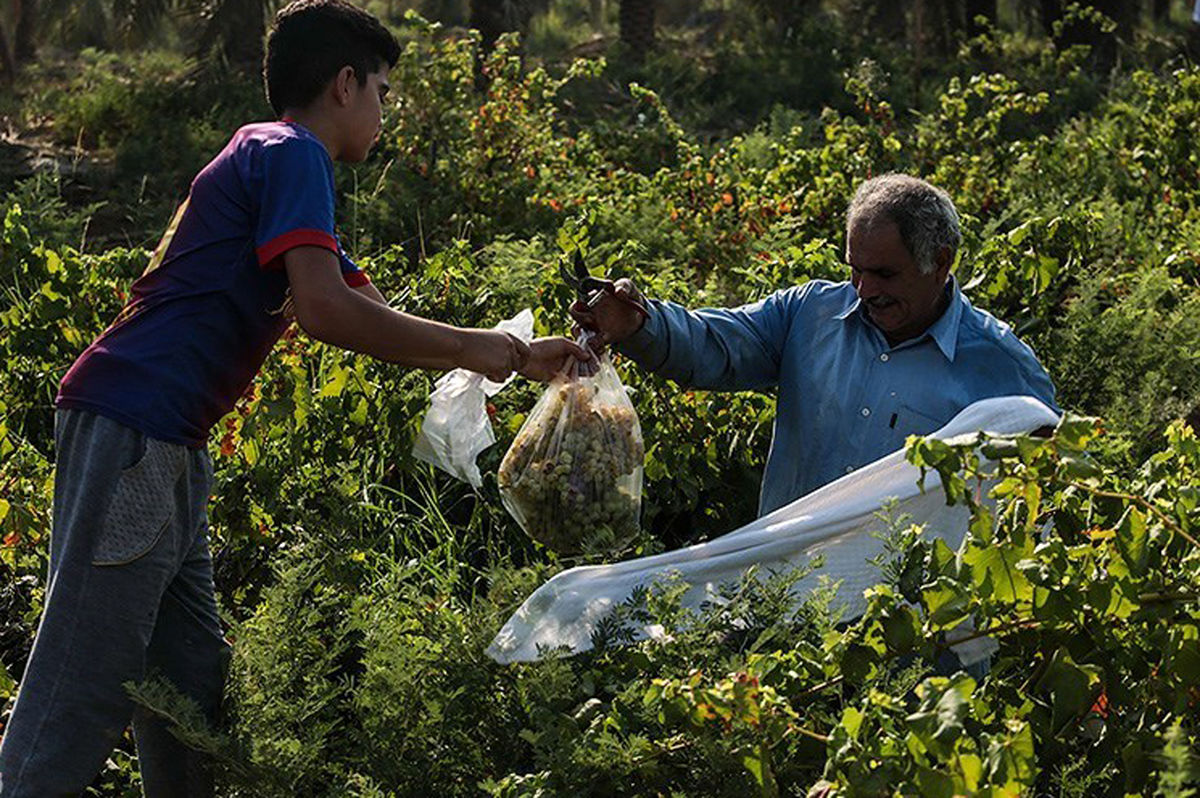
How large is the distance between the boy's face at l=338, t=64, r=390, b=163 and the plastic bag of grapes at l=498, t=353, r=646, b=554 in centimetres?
65

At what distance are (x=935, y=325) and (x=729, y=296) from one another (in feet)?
8.66

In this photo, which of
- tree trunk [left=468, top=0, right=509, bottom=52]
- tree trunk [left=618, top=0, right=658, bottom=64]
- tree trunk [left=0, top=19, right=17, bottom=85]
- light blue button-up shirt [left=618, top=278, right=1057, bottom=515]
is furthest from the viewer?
tree trunk [left=618, top=0, right=658, bottom=64]

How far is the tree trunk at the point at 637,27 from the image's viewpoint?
1895cm

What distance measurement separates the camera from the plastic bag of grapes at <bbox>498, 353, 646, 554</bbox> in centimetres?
351

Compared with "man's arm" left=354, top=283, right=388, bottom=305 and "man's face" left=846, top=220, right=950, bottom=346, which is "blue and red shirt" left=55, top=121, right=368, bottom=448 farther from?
"man's face" left=846, top=220, right=950, bottom=346

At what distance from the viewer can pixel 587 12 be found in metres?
37.1

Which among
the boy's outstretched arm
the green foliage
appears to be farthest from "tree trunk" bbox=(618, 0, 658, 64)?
the boy's outstretched arm

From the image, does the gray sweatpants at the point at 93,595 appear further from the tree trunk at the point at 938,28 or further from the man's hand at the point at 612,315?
the tree trunk at the point at 938,28

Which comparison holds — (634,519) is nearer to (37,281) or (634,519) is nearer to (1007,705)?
(1007,705)

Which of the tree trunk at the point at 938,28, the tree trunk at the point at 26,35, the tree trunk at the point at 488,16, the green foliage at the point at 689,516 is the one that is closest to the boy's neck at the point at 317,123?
the green foliage at the point at 689,516

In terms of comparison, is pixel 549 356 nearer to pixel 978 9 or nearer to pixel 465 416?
pixel 465 416

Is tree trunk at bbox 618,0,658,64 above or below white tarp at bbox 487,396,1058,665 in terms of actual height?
below

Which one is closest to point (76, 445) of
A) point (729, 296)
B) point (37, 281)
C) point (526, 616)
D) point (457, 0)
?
point (526, 616)

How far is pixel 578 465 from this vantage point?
3506mm
